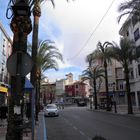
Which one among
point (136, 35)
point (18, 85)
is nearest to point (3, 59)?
point (136, 35)

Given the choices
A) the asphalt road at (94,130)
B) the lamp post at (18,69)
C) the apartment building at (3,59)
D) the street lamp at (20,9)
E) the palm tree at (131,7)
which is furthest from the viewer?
the apartment building at (3,59)

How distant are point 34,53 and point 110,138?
10586mm

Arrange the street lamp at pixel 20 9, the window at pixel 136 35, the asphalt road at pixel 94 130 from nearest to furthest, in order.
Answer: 1. the street lamp at pixel 20 9
2. the asphalt road at pixel 94 130
3. the window at pixel 136 35

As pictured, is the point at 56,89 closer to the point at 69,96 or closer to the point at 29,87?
the point at 69,96

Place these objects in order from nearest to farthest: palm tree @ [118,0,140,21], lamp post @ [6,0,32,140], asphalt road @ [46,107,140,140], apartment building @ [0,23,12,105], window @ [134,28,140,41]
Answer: lamp post @ [6,0,32,140] → asphalt road @ [46,107,140,140] → palm tree @ [118,0,140,21] → apartment building @ [0,23,12,105] → window @ [134,28,140,41]

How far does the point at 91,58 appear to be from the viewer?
52.5 meters

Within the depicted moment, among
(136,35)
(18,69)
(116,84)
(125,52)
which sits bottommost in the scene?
(18,69)

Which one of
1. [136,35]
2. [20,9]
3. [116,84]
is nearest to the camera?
[20,9]

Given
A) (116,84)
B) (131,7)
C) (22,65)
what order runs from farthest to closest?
(116,84) → (131,7) → (22,65)

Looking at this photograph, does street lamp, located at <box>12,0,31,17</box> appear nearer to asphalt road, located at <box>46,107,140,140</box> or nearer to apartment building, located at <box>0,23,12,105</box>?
asphalt road, located at <box>46,107,140,140</box>

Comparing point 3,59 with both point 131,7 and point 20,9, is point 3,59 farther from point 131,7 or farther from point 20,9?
point 20,9

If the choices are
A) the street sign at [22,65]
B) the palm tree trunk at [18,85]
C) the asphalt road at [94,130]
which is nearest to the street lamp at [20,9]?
the palm tree trunk at [18,85]

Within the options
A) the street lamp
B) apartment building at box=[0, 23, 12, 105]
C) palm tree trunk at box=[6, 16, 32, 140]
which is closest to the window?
apartment building at box=[0, 23, 12, 105]

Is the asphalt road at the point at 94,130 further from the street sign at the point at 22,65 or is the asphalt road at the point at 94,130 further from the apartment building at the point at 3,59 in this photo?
the apartment building at the point at 3,59
